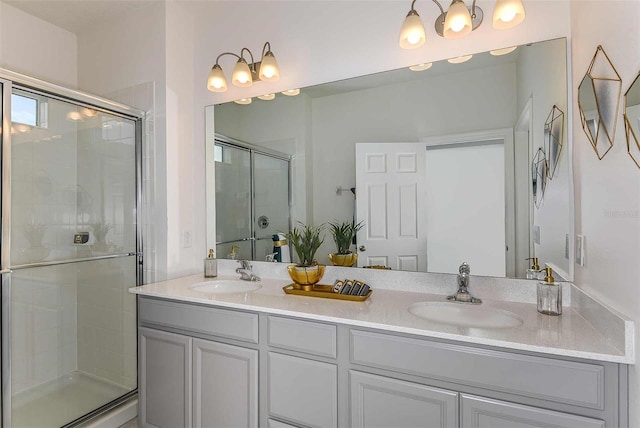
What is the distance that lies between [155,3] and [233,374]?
7.83 ft

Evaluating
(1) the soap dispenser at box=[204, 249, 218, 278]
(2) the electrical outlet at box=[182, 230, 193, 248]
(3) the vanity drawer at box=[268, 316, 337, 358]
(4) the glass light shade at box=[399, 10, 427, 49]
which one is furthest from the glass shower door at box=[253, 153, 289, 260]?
(4) the glass light shade at box=[399, 10, 427, 49]

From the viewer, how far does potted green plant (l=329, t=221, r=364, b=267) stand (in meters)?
1.98

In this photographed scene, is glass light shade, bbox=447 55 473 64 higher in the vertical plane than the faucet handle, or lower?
higher

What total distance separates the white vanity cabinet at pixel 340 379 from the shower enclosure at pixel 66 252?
0.57 meters

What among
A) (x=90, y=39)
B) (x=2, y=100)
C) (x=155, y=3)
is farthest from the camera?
(x=90, y=39)

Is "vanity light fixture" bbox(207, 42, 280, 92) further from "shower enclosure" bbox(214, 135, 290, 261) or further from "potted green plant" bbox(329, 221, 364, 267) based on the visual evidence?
"potted green plant" bbox(329, 221, 364, 267)

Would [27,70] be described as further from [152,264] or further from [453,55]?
[453,55]

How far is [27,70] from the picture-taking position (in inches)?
96.2

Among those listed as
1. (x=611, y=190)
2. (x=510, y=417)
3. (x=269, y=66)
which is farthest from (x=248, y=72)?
(x=510, y=417)

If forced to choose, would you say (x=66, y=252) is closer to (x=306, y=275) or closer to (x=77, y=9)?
(x=306, y=275)

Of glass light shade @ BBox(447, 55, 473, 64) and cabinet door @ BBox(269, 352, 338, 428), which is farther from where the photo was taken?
glass light shade @ BBox(447, 55, 473, 64)

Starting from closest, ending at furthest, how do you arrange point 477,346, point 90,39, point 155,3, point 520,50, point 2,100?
1. point 477,346
2. point 520,50
3. point 2,100
4. point 155,3
5. point 90,39

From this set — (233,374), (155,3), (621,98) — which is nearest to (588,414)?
(621,98)

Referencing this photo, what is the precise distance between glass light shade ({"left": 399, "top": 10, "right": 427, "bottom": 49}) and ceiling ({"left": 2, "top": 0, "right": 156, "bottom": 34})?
1768mm
